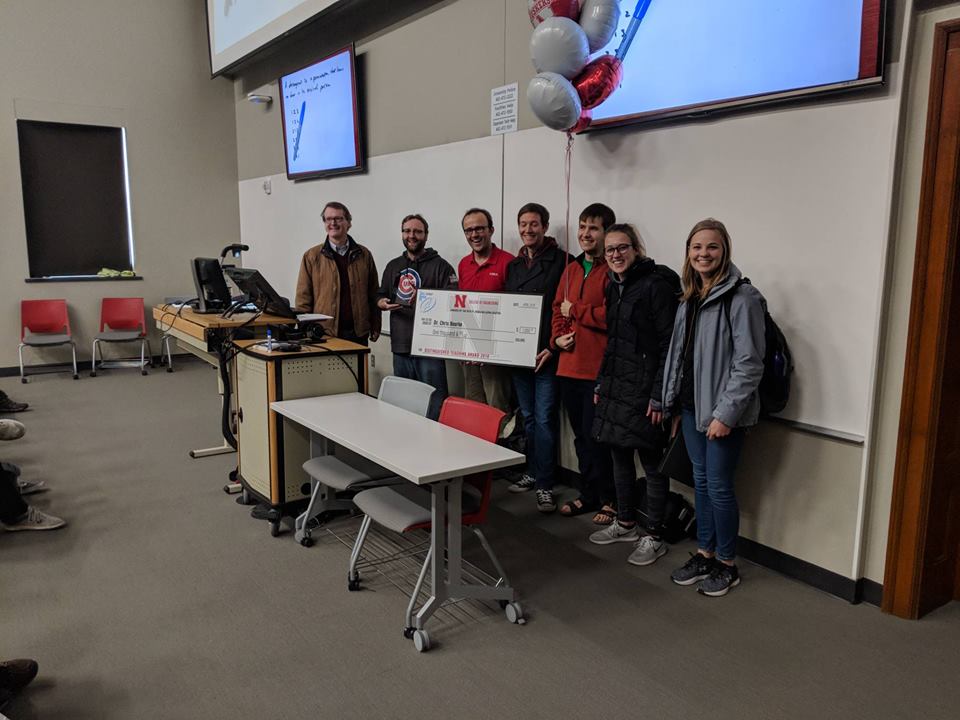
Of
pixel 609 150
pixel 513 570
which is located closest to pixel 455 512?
pixel 513 570

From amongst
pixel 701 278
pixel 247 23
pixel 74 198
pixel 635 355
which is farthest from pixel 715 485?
pixel 74 198

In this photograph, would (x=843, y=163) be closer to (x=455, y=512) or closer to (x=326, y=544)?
(x=455, y=512)

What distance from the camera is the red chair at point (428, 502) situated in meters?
2.52

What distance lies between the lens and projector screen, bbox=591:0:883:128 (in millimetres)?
2562

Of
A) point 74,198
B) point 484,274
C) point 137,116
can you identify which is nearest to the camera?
point 484,274

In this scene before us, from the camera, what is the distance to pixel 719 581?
2.83 metres

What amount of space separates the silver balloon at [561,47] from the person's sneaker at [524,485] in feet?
7.05

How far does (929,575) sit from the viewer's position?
2.64 m

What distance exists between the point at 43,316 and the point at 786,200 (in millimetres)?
7122

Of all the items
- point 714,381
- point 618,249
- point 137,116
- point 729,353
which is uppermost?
point 137,116

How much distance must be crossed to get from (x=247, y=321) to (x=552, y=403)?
1684 millimetres

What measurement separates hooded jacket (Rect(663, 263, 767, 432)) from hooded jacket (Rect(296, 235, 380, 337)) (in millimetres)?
2416

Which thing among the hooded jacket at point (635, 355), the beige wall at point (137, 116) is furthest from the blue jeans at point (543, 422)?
the beige wall at point (137, 116)

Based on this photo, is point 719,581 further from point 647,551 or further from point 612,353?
point 612,353
